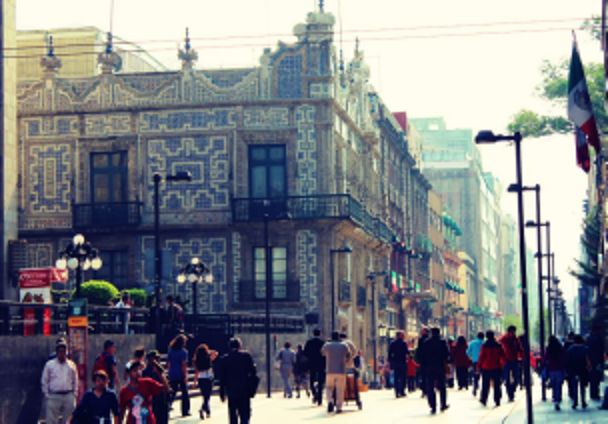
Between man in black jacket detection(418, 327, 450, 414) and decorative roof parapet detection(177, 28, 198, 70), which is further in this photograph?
→ decorative roof parapet detection(177, 28, 198, 70)

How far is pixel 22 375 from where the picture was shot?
2389 cm

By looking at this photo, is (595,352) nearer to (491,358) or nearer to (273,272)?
(491,358)

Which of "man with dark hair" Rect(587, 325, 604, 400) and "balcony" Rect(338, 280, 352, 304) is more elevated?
"balcony" Rect(338, 280, 352, 304)

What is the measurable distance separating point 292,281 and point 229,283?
2591mm

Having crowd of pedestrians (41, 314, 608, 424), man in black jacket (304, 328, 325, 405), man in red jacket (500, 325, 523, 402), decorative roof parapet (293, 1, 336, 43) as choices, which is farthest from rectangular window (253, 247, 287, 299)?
man in red jacket (500, 325, 523, 402)

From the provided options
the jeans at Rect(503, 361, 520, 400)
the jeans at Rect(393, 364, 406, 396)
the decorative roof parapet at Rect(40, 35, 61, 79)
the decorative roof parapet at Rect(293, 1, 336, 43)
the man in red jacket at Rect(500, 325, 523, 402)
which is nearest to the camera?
the man in red jacket at Rect(500, 325, 523, 402)

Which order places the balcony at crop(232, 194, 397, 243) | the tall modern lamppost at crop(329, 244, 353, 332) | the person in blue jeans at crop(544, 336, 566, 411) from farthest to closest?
1. the balcony at crop(232, 194, 397, 243)
2. the tall modern lamppost at crop(329, 244, 353, 332)
3. the person in blue jeans at crop(544, 336, 566, 411)

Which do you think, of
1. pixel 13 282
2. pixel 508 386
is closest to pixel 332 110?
pixel 13 282

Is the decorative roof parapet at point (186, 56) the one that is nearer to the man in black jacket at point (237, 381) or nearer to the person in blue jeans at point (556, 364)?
the person in blue jeans at point (556, 364)

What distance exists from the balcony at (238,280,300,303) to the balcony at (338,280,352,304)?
8.96 ft

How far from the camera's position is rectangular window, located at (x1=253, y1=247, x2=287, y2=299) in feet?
161

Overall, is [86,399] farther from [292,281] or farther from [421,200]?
[421,200]

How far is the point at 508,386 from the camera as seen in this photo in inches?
1139

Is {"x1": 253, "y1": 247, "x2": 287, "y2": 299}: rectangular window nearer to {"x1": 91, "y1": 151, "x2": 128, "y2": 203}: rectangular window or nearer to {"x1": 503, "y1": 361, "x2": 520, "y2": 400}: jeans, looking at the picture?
{"x1": 91, "y1": 151, "x2": 128, "y2": 203}: rectangular window
